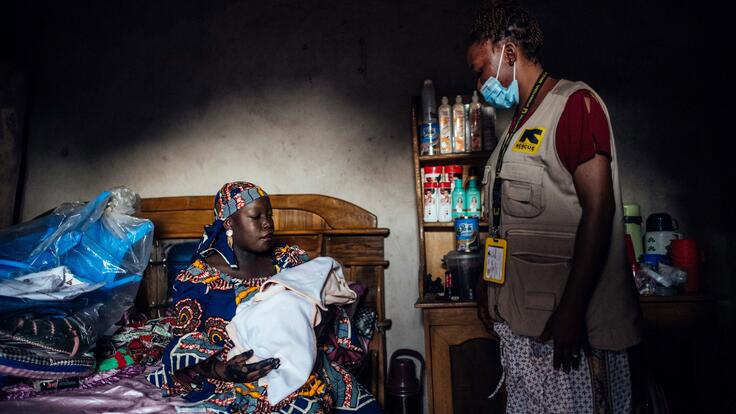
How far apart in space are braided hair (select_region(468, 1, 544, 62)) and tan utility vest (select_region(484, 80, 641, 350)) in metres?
0.18

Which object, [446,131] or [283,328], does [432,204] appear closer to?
[446,131]

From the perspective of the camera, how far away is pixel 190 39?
3459mm

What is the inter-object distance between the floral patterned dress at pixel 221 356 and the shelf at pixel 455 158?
51.0 inches

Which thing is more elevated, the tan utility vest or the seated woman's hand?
the tan utility vest

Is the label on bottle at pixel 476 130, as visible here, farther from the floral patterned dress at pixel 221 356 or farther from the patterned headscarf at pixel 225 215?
the floral patterned dress at pixel 221 356

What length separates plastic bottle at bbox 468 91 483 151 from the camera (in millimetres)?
2773

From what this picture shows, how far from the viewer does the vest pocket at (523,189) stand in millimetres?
1460

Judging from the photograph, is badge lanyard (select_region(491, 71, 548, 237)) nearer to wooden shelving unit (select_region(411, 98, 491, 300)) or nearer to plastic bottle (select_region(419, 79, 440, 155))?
wooden shelving unit (select_region(411, 98, 491, 300))

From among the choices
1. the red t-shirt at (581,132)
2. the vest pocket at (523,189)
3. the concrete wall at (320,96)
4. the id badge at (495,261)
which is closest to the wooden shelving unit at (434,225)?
the concrete wall at (320,96)

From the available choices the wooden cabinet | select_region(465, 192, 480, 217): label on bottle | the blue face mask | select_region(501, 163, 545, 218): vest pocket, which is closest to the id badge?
select_region(501, 163, 545, 218): vest pocket

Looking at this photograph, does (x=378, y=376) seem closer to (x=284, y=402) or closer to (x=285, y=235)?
(x=285, y=235)

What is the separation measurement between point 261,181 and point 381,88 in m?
1.08

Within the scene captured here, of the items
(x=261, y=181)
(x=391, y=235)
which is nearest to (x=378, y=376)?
(x=391, y=235)

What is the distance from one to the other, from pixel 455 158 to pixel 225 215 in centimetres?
139
